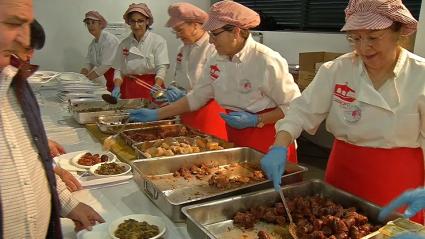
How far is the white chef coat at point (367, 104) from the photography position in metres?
1.61

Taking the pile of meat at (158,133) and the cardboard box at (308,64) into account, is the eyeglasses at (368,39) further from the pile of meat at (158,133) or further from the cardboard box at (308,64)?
the cardboard box at (308,64)

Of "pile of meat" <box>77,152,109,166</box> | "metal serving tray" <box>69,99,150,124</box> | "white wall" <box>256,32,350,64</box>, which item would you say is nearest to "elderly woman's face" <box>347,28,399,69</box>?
"pile of meat" <box>77,152,109,166</box>

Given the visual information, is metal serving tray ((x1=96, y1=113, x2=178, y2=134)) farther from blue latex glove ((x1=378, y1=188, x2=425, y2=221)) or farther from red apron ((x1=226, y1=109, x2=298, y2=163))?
blue latex glove ((x1=378, y1=188, x2=425, y2=221))

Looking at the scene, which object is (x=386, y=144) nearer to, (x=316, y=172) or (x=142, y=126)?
(x=142, y=126)

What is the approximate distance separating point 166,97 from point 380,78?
1722 millimetres

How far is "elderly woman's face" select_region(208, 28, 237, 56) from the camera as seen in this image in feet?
7.41

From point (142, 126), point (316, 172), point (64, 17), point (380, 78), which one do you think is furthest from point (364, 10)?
point (64, 17)

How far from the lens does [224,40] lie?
2.28 metres

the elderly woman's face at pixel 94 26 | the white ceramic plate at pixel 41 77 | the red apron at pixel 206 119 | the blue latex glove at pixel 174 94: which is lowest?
the red apron at pixel 206 119

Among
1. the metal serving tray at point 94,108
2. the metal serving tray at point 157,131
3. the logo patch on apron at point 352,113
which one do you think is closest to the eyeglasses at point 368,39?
the logo patch on apron at point 352,113

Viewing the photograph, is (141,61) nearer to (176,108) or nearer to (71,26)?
(176,108)

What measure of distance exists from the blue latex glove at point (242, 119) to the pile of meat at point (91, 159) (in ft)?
2.36

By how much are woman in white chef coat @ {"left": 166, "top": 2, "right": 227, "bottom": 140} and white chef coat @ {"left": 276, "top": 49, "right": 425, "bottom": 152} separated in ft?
3.56

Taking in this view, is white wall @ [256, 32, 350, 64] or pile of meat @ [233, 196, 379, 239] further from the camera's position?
white wall @ [256, 32, 350, 64]
